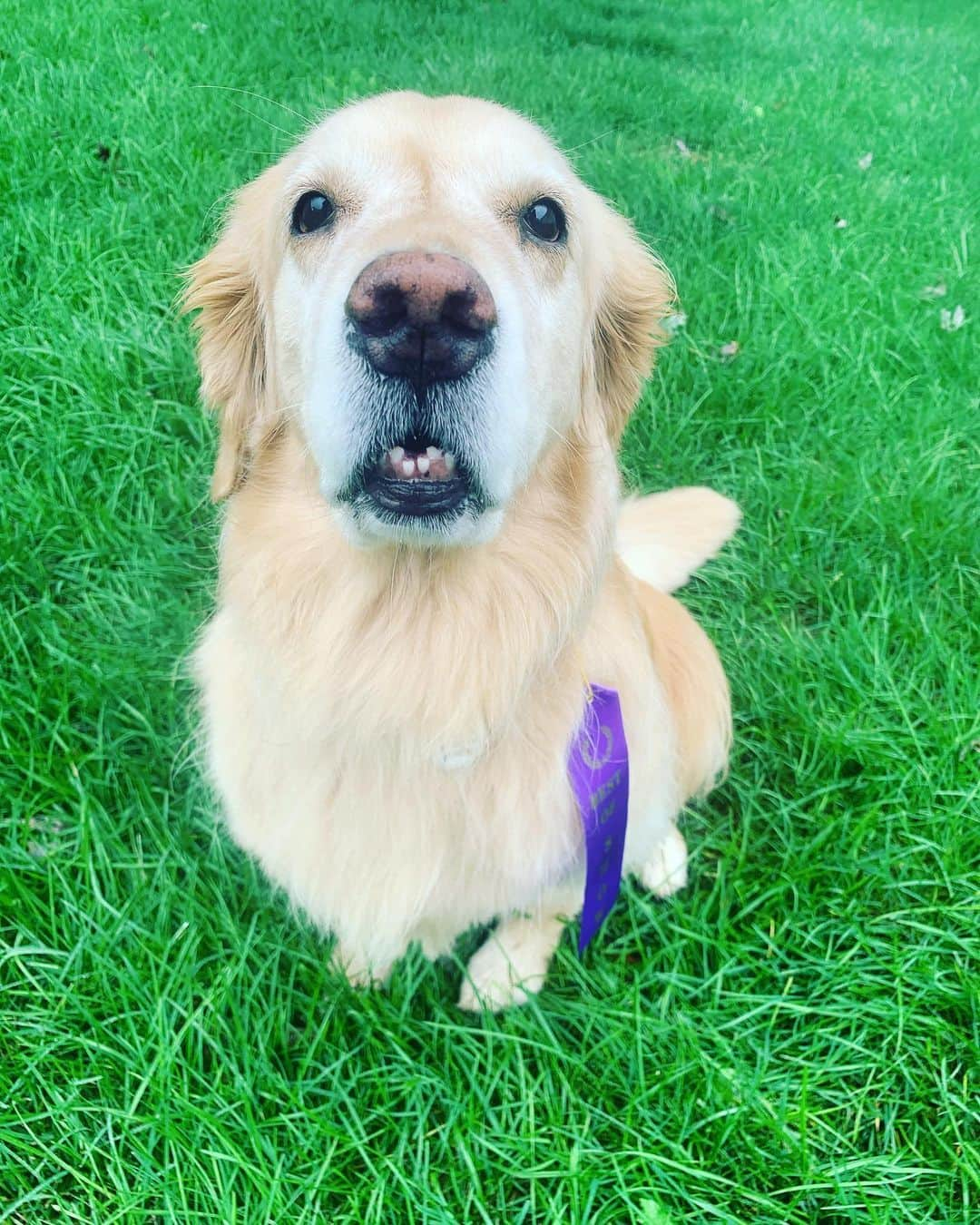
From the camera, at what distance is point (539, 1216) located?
1.57 meters

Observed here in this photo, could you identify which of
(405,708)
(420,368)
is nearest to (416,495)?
(420,368)

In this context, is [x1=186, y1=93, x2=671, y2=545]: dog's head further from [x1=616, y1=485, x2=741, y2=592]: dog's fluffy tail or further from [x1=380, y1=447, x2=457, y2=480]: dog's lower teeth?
[x1=616, y1=485, x2=741, y2=592]: dog's fluffy tail

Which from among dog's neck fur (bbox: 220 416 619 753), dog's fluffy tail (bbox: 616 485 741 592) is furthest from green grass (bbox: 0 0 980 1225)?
dog's neck fur (bbox: 220 416 619 753)

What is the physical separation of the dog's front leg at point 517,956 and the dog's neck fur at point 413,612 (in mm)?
573

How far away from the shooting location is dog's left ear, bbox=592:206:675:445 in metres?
1.98

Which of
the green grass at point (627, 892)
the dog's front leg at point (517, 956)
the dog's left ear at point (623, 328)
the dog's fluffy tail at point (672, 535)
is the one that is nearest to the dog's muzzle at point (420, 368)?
the dog's left ear at point (623, 328)

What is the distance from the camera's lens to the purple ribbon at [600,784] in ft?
5.46

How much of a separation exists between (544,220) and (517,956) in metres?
1.64

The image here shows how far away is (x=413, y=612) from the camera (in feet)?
5.17

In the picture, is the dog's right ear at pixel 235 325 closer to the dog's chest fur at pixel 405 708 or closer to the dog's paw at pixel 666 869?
the dog's chest fur at pixel 405 708

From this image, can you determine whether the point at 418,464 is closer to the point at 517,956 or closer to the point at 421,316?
the point at 421,316

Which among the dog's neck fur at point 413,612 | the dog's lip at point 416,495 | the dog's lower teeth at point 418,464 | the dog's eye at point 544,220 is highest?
the dog's eye at point 544,220

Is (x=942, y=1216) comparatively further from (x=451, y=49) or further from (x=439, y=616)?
(x=451, y=49)

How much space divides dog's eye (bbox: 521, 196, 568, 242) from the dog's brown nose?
0.51m
